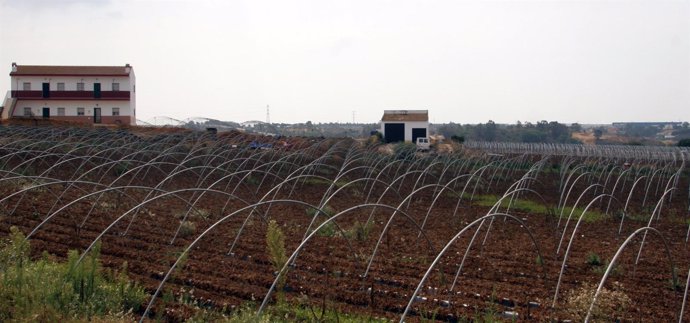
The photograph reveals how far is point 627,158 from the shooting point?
41281 mm

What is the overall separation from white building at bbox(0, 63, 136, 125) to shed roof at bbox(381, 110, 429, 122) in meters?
18.6

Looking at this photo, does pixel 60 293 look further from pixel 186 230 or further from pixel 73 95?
pixel 73 95

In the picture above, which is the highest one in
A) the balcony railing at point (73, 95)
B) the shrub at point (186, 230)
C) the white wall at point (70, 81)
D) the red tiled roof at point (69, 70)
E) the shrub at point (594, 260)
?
the red tiled roof at point (69, 70)

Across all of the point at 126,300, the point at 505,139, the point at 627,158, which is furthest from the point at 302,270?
the point at 505,139

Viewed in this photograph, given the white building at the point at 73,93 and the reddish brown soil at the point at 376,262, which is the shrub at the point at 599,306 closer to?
the reddish brown soil at the point at 376,262

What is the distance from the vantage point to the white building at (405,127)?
4772 centimetres

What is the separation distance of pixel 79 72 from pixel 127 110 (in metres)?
4.15

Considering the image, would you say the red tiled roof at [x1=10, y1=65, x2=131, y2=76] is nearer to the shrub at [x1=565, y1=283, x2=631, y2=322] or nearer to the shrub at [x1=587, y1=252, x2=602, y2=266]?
the shrub at [x1=587, y1=252, x2=602, y2=266]

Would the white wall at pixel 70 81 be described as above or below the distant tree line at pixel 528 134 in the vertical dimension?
above

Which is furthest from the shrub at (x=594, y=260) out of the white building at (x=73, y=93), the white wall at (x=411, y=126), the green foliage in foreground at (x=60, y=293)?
the white building at (x=73, y=93)

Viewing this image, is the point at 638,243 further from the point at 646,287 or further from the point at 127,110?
the point at 127,110

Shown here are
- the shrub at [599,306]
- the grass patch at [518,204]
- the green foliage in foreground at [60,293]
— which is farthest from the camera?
the grass patch at [518,204]

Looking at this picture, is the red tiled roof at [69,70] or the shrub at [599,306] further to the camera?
the red tiled roof at [69,70]

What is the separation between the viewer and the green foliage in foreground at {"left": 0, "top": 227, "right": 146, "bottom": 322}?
6150 millimetres
